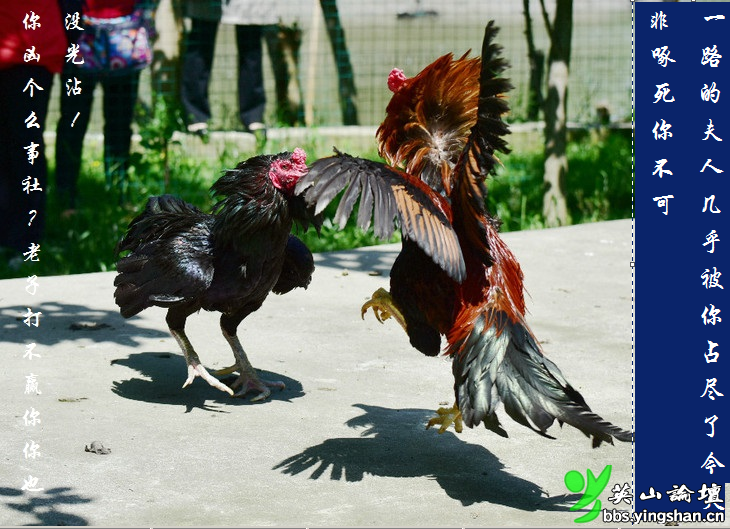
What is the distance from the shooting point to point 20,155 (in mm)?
7664

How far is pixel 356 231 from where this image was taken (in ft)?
30.2

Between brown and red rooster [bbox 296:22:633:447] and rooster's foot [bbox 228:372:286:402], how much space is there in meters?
0.72

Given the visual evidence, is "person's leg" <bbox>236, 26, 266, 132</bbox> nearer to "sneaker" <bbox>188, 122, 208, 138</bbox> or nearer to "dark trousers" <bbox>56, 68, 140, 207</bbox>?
"sneaker" <bbox>188, 122, 208, 138</bbox>

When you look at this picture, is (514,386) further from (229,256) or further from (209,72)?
(209,72)

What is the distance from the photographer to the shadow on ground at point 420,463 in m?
4.29

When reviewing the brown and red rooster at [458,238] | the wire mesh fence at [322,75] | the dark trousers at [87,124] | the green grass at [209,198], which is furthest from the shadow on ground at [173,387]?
the wire mesh fence at [322,75]

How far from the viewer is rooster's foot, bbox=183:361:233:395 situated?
17.2ft

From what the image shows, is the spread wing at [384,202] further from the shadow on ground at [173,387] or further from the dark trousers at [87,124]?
the dark trousers at [87,124]

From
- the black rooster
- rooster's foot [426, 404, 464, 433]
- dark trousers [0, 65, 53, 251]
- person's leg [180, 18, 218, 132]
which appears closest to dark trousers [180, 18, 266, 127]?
person's leg [180, 18, 218, 132]

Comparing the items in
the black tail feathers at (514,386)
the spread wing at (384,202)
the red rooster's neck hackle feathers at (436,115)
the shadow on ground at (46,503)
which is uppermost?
the red rooster's neck hackle feathers at (436,115)

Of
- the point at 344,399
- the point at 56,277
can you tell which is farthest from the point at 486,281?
the point at 56,277

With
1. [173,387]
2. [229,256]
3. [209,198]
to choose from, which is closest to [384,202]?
[229,256]

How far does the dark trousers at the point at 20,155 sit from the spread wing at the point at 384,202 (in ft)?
12.9
